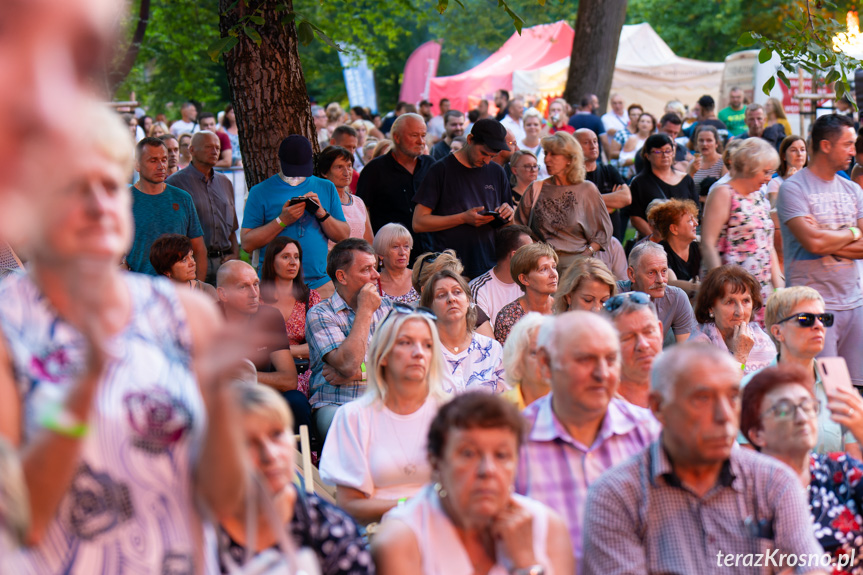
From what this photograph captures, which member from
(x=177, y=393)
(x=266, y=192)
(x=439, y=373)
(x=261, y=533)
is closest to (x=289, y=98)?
(x=266, y=192)

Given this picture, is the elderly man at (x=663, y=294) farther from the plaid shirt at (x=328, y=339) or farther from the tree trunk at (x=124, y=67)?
the tree trunk at (x=124, y=67)

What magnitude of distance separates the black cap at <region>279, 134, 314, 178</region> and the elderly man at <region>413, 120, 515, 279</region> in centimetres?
96

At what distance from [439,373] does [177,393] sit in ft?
7.62

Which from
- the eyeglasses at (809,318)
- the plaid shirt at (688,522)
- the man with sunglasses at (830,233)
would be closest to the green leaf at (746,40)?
the man with sunglasses at (830,233)

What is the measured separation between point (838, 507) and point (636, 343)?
1.04 m

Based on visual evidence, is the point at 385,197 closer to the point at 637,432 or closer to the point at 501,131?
the point at 501,131

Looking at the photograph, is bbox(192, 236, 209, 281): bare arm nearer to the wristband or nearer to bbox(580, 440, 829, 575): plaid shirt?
bbox(580, 440, 829, 575): plaid shirt

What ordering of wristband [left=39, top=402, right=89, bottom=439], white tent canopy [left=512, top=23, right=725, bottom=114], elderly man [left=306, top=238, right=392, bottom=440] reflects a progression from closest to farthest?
1. wristband [left=39, top=402, right=89, bottom=439]
2. elderly man [left=306, top=238, right=392, bottom=440]
3. white tent canopy [left=512, top=23, right=725, bottom=114]

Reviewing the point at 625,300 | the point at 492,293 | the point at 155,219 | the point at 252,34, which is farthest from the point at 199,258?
the point at 625,300

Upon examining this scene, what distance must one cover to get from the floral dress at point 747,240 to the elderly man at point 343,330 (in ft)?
7.93

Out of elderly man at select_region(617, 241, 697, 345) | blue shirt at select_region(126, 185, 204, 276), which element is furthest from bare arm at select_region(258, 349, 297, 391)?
elderly man at select_region(617, 241, 697, 345)

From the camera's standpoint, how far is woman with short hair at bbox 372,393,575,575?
250cm

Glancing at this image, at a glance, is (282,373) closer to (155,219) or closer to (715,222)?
(155,219)

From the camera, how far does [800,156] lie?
8469 millimetres
